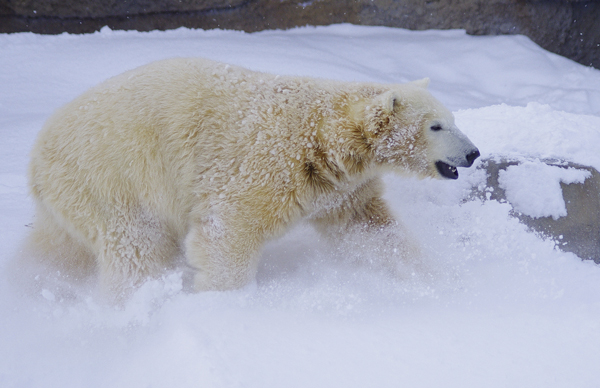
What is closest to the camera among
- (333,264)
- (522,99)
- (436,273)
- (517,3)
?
(436,273)

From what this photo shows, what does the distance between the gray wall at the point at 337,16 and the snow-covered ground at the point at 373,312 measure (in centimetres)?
268

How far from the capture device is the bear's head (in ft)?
9.22

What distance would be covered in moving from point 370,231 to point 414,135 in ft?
2.30

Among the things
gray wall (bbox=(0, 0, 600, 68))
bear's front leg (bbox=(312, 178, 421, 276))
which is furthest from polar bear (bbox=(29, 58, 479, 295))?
gray wall (bbox=(0, 0, 600, 68))

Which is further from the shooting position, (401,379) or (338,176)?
(338,176)

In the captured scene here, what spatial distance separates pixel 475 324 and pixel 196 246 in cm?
149

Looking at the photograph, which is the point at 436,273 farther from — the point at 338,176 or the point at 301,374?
the point at 301,374

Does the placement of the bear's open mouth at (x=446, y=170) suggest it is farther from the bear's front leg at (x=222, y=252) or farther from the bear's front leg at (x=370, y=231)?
the bear's front leg at (x=222, y=252)

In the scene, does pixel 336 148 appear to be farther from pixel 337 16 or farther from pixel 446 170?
pixel 337 16

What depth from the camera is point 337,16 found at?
24.9 feet

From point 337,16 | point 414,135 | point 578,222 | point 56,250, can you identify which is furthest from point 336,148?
point 337,16

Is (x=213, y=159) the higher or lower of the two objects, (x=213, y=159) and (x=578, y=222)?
the higher

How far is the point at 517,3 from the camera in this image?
738 centimetres

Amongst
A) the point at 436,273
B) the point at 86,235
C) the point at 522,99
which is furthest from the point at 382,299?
the point at 522,99
